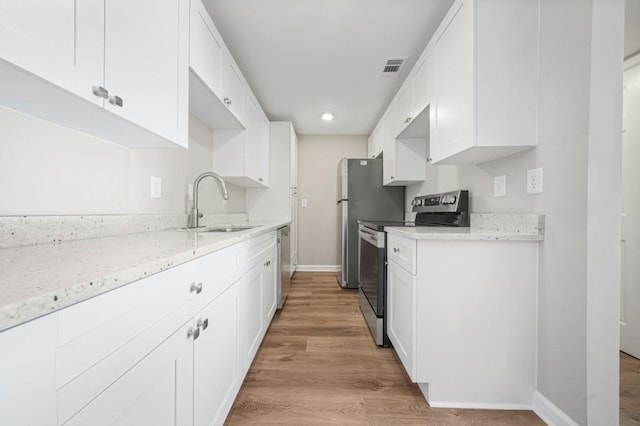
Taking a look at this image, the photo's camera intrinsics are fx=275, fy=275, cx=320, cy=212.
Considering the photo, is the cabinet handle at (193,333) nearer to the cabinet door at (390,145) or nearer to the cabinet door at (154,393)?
the cabinet door at (154,393)

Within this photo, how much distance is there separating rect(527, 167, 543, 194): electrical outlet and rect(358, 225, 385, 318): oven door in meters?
0.88

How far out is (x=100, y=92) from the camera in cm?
83

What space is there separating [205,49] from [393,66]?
1.56 meters

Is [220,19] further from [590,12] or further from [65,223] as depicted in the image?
[590,12]

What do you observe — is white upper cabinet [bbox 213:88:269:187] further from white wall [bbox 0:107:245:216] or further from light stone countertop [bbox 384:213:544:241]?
light stone countertop [bbox 384:213:544:241]

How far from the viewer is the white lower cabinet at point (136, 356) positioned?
39cm

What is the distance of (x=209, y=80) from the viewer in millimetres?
1587

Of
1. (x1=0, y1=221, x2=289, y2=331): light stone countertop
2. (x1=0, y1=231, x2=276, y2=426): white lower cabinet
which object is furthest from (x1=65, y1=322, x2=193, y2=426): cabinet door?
(x1=0, y1=221, x2=289, y2=331): light stone countertop

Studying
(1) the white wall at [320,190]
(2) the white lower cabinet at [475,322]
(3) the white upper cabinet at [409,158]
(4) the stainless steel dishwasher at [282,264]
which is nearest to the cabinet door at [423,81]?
(3) the white upper cabinet at [409,158]

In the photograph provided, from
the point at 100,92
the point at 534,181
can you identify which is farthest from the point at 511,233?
the point at 100,92

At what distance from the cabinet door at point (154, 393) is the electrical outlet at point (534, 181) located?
62.4 inches

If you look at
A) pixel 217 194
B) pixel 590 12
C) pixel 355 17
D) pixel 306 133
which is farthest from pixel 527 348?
pixel 306 133

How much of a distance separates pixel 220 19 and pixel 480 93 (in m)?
1.66

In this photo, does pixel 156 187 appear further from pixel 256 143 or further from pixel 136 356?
pixel 256 143
